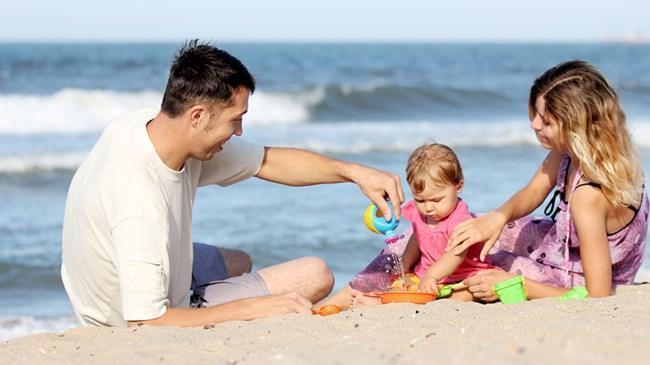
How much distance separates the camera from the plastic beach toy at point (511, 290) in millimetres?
4457

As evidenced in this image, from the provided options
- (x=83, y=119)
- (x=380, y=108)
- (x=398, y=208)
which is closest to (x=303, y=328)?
(x=398, y=208)

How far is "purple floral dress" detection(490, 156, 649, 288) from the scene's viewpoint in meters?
4.62

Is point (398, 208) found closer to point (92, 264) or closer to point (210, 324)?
point (210, 324)

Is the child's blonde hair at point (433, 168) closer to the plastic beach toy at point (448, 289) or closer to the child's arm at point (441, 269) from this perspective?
the child's arm at point (441, 269)

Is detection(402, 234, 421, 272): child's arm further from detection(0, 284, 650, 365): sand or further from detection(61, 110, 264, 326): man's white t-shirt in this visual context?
detection(61, 110, 264, 326): man's white t-shirt

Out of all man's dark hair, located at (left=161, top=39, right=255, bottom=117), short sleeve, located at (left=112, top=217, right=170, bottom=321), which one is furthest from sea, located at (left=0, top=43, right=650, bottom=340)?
man's dark hair, located at (left=161, top=39, right=255, bottom=117)

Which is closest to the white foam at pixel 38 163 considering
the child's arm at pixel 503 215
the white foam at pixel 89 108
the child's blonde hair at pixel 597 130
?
the white foam at pixel 89 108

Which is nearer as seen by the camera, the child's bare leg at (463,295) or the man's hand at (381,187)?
the man's hand at (381,187)

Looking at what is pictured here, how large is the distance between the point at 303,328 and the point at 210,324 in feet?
1.38

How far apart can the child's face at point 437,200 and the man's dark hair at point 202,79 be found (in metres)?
1.07

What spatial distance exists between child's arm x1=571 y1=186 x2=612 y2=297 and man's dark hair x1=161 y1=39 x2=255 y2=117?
5.07 ft

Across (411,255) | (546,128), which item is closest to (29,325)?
(411,255)

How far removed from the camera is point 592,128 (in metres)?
4.45

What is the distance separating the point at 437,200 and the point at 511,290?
1.82 feet
